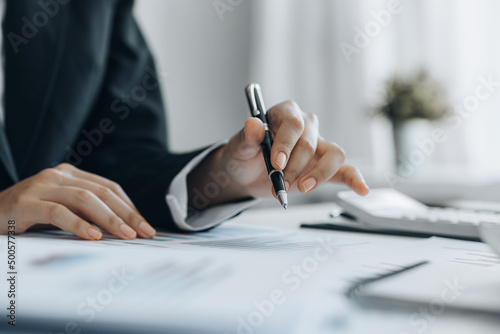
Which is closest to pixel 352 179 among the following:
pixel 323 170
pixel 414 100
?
pixel 323 170

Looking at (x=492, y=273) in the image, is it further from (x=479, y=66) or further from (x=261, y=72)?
(x=479, y=66)

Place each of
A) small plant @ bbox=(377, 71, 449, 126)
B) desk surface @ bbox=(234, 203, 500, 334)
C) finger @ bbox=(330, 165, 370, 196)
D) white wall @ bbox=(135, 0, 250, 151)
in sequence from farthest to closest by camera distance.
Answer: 1. small plant @ bbox=(377, 71, 449, 126)
2. white wall @ bbox=(135, 0, 250, 151)
3. finger @ bbox=(330, 165, 370, 196)
4. desk surface @ bbox=(234, 203, 500, 334)

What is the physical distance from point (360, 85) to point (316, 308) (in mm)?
2325

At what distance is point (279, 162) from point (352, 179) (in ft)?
0.46

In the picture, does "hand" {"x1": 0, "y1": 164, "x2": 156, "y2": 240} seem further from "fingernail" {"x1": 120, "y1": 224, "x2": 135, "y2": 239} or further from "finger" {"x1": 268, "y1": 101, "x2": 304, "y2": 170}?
"finger" {"x1": 268, "y1": 101, "x2": 304, "y2": 170}

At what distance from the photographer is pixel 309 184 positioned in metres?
0.61

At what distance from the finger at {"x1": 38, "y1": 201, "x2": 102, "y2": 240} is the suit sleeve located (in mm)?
138

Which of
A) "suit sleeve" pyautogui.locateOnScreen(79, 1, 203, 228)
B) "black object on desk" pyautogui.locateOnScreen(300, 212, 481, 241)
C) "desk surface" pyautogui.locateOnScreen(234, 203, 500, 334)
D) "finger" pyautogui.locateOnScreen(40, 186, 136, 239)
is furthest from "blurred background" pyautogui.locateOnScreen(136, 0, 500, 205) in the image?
"desk surface" pyautogui.locateOnScreen(234, 203, 500, 334)

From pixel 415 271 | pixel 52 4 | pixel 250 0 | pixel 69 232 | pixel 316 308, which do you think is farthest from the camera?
pixel 250 0

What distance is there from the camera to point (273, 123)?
67cm

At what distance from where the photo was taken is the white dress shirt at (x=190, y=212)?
67 centimetres

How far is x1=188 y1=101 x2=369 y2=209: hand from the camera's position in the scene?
0.61 meters

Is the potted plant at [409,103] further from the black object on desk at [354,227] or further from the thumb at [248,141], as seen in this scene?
the thumb at [248,141]

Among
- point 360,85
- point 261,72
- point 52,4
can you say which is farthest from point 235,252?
point 360,85
